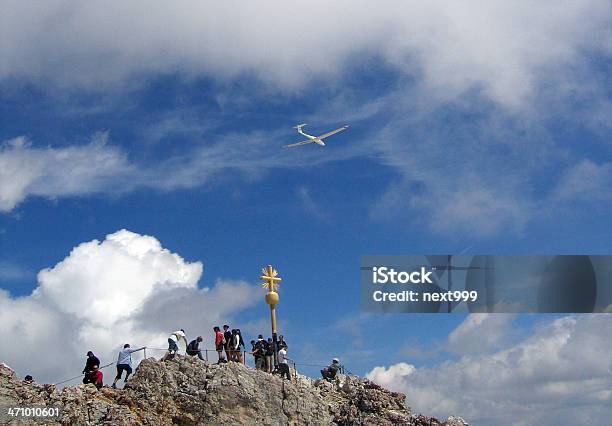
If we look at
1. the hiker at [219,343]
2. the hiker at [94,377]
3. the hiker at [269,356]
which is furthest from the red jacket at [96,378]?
the hiker at [269,356]

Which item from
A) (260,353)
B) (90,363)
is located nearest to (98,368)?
(90,363)

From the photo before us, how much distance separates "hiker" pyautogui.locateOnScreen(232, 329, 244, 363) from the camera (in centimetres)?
5116

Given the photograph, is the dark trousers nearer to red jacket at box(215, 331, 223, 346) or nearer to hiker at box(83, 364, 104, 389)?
red jacket at box(215, 331, 223, 346)

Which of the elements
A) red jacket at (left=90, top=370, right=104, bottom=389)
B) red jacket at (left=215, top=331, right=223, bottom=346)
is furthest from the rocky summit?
red jacket at (left=215, top=331, right=223, bottom=346)

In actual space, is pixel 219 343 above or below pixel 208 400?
above

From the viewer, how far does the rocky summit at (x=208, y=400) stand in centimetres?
4612

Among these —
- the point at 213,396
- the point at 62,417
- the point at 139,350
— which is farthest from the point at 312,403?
the point at 62,417

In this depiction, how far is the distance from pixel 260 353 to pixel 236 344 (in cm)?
149

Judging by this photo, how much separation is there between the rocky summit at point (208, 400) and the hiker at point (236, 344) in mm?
969

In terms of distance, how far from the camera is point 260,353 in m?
51.8

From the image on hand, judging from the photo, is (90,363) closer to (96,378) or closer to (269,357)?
(96,378)

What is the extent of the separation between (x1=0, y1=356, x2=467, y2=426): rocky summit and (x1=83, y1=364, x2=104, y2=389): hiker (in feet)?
1.26

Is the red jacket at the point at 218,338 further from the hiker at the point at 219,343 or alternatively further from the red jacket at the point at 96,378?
the red jacket at the point at 96,378

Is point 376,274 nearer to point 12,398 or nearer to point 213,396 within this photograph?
point 213,396
